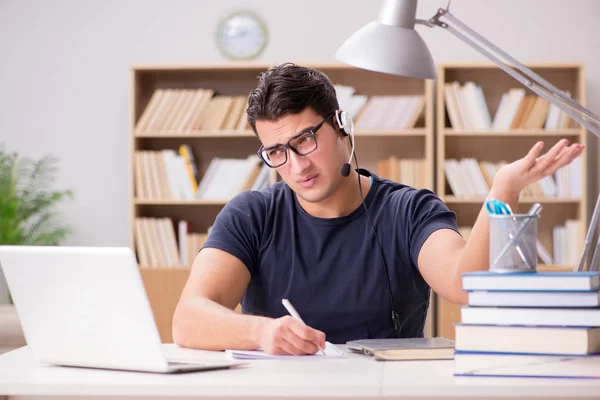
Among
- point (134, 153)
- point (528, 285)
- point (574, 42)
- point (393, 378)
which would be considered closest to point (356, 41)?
point (528, 285)

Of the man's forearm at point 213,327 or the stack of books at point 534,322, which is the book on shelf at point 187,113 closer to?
the man's forearm at point 213,327

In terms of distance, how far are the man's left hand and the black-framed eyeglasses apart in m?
0.52

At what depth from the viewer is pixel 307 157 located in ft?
5.97

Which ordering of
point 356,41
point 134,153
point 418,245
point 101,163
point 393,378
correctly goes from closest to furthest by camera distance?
point 393,378 < point 356,41 < point 418,245 < point 134,153 < point 101,163

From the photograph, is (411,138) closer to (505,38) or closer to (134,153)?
(505,38)

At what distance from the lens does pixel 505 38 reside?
4.48 m

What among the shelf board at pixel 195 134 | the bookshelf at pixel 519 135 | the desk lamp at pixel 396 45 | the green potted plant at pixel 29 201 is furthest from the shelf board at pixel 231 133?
the desk lamp at pixel 396 45

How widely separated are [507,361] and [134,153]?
11.2ft

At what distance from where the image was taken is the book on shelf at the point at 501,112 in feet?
13.9

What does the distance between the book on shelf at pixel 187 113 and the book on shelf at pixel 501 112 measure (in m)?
1.15

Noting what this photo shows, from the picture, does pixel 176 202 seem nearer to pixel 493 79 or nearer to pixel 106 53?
pixel 106 53

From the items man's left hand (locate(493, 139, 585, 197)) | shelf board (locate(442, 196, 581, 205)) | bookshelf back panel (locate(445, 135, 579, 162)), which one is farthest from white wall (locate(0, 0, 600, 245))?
man's left hand (locate(493, 139, 585, 197))

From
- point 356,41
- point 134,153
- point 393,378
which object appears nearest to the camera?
point 393,378

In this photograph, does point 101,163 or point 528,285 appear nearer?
point 528,285
